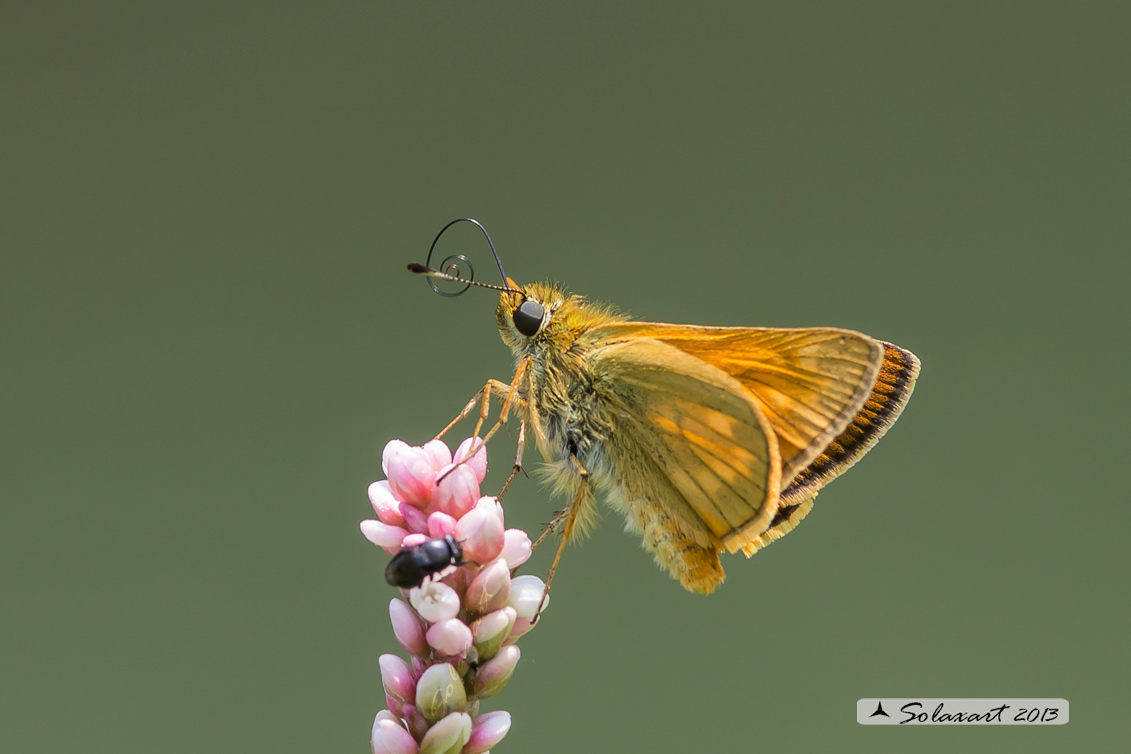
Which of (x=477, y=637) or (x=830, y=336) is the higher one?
(x=830, y=336)

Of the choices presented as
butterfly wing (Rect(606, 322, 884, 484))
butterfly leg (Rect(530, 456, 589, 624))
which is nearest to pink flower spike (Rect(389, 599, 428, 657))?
butterfly leg (Rect(530, 456, 589, 624))

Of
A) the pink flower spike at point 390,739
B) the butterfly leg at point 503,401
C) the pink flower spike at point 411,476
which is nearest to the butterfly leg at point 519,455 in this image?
the butterfly leg at point 503,401

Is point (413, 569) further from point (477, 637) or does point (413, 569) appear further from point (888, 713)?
point (888, 713)

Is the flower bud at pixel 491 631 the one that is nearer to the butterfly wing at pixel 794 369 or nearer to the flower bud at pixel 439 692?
the flower bud at pixel 439 692

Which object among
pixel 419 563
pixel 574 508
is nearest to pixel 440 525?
pixel 419 563

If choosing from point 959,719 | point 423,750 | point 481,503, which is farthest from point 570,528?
point 959,719

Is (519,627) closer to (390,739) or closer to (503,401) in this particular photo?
(390,739)
